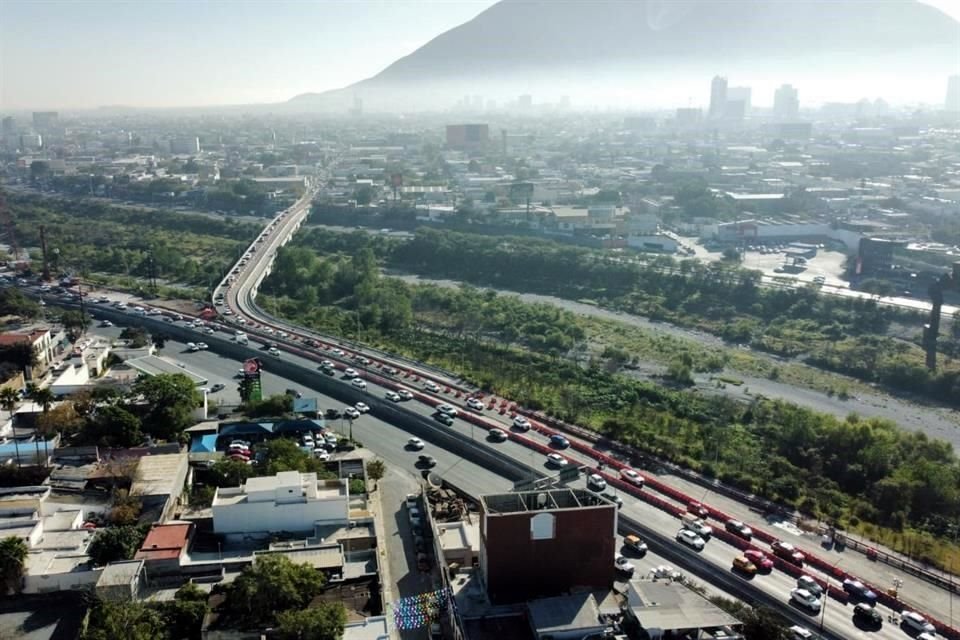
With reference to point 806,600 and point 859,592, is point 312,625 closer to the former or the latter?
point 806,600

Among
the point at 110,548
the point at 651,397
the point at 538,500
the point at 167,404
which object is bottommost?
the point at 651,397

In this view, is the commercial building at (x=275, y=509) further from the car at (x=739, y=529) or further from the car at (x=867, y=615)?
the car at (x=867, y=615)

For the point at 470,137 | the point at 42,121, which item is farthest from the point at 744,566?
the point at 42,121

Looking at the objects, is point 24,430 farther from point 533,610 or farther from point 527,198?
point 527,198

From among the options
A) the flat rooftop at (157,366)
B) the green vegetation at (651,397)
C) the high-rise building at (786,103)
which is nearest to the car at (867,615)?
the green vegetation at (651,397)

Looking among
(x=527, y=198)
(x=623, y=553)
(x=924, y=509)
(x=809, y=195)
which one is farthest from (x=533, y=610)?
(x=809, y=195)

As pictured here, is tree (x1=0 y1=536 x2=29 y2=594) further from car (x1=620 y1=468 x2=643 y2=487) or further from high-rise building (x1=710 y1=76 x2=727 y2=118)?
high-rise building (x1=710 y1=76 x2=727 y2=118)

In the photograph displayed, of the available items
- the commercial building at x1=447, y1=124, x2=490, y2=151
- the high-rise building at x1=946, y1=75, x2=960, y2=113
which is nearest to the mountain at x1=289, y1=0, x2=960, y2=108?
the high-rise building at x1=946, y1=75, x2=960, y2=113
